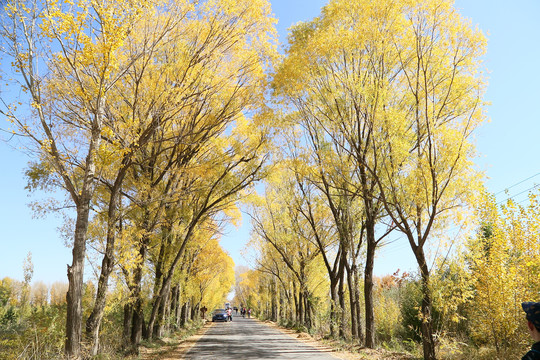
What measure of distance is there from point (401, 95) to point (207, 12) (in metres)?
7.32

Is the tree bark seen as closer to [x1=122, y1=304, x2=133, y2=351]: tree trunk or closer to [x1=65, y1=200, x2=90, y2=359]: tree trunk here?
[x1=65, y1=200, x2=90, y2=359]: tree trunk

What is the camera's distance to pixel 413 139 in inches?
477

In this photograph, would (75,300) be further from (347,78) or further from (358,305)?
(358,305)

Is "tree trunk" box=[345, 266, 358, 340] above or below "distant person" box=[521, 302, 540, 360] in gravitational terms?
below

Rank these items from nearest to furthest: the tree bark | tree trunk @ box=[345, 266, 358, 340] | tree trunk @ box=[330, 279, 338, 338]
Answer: the tree bark, tree trunk @ box=[345, 266, 358, 340], tree trunk @ box=[330, 279, 338, 338]

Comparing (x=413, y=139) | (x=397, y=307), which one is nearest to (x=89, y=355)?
(x=413, y=139)

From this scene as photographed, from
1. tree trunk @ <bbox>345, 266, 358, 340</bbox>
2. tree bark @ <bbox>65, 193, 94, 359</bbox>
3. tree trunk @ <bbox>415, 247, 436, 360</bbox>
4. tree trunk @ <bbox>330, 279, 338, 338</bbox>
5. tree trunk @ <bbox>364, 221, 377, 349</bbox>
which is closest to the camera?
tree bark @ <bbox>65, 193, 94, 359</bbox>

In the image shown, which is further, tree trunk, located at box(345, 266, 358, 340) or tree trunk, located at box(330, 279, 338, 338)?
tree trunk, located at box(330, 279, 338, 338)

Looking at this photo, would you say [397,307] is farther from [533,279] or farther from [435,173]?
[435,173]

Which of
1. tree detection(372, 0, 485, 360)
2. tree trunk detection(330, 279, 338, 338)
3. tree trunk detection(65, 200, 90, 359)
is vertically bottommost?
tree trunk detection(330, 279, 338, 338)

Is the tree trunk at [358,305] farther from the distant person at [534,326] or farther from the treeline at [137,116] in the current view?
the distant person at [534,326]

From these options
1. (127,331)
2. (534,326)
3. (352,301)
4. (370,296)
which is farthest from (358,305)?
(534,326)

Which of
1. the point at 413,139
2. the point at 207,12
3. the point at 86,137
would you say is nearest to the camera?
the point at 207,12

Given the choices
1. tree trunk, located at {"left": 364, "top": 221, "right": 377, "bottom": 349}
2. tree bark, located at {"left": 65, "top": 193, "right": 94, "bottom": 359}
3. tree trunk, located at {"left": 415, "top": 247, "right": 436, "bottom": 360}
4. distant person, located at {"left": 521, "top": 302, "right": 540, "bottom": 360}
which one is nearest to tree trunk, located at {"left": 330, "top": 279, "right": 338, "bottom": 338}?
tree trunk, located at {"left": 364, "top": 221, "right": 377, "bottom": 349}
